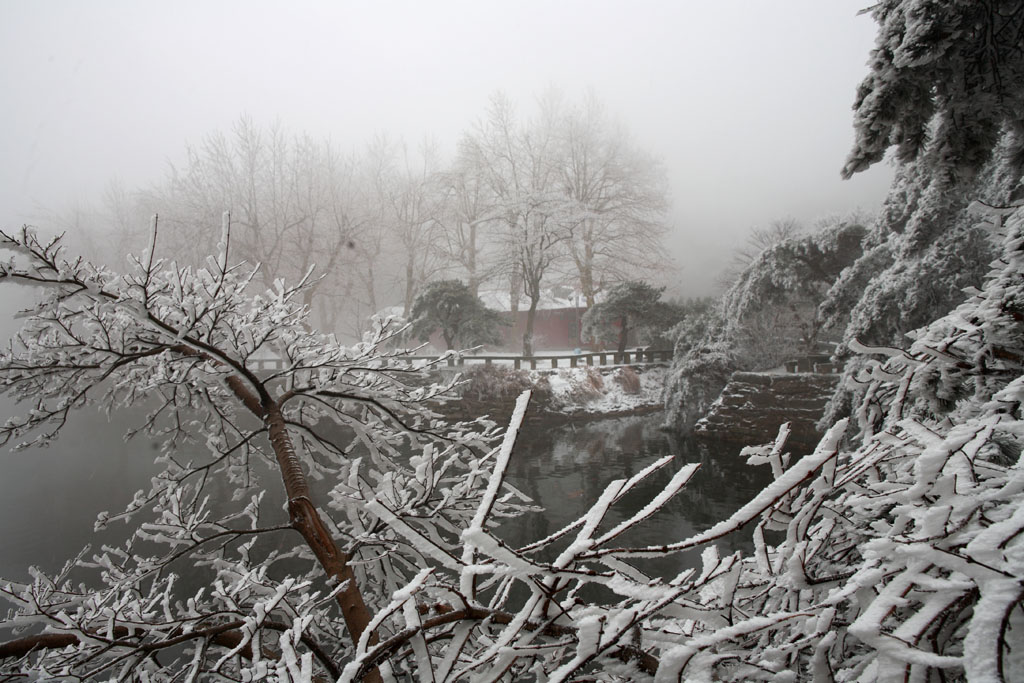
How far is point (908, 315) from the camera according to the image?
4.95 meters

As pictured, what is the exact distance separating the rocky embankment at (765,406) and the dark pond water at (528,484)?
563 millimetres

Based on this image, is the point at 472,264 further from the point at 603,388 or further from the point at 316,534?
the point at 316,534

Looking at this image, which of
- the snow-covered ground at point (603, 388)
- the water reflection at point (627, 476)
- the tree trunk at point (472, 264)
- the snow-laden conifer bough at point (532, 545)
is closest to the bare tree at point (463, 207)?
the tree trunk at point (472, 264)

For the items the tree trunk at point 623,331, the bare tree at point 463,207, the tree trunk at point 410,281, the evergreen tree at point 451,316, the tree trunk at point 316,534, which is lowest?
the tree trunk at point 316,534

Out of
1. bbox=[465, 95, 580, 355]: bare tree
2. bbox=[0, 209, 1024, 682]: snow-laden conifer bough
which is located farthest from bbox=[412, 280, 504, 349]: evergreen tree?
bbox=[0, 209, 1024, 682]: snow-laden conifer bough

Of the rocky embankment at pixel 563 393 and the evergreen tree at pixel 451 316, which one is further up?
the evergreen tree at pixel 451 316

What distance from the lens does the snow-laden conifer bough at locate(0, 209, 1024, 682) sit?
45 cm

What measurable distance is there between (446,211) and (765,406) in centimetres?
1465

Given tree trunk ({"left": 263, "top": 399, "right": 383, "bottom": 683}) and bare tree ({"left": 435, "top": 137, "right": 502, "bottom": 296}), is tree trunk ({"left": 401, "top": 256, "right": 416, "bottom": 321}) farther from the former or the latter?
tree trunk ({"left": 263, "top": 399, "right": 383, "bottom": 683})

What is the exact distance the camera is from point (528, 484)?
789 cm

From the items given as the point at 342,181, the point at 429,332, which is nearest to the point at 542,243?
the point at 429,332

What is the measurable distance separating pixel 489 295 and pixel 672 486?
1822 cm

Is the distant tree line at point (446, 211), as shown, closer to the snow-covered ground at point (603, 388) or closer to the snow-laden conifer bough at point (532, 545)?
the snow-covered ground at point (603, 388)

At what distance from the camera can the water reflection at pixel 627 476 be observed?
645cm
